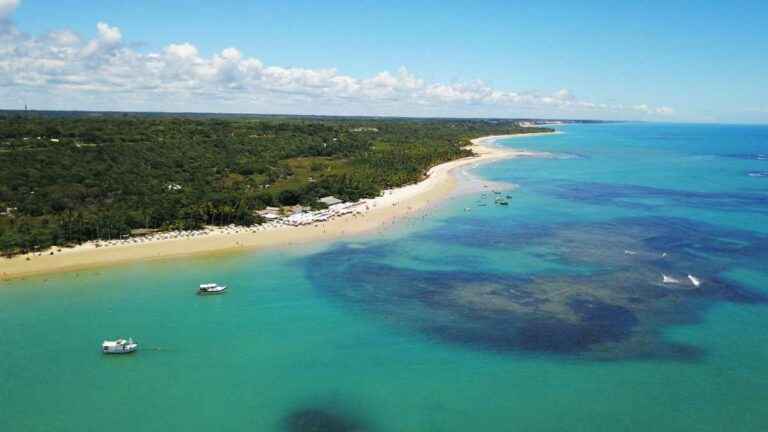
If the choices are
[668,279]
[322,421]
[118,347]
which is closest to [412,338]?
[322,421]

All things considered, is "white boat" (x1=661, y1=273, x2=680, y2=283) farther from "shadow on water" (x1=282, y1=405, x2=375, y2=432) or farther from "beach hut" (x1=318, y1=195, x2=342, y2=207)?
"beach hut" (x1=318, y1=195, x2=342, y2=207)

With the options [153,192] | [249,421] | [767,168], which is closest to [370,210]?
[153,192]

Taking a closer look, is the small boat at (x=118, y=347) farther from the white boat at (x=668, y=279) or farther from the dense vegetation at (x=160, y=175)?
the white boat at (x=668, y=279)

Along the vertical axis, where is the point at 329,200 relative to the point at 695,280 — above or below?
above

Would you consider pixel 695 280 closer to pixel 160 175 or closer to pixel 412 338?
pixel 412 338

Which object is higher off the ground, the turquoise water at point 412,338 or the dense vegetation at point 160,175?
the dense vegetation at point 160,175

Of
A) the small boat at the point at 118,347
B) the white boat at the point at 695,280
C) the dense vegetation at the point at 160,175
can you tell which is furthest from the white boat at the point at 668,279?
the dense vegetation at the point at 160,175
